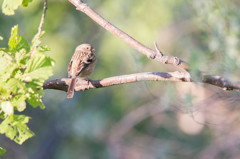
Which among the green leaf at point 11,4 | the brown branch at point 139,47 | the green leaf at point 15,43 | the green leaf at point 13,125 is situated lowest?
the green leaf at point 13,125

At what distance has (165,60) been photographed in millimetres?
3033

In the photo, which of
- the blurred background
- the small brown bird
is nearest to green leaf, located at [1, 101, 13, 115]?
the small brown bird

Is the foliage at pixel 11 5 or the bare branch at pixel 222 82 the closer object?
the foliage at pixel 11 5

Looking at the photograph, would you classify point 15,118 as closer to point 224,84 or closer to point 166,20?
point 224,84

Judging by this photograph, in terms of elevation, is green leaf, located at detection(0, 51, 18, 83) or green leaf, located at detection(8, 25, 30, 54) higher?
green leaf, located at detection(8, 25, 30, 54)

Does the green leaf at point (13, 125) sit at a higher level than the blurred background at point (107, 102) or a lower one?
lower

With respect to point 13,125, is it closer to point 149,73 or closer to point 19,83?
point 19,83

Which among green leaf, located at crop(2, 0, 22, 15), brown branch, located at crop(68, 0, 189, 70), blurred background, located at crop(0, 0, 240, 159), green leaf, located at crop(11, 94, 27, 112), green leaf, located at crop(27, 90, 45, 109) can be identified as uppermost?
blurred background, located at crop(0, 0, 240, 159)

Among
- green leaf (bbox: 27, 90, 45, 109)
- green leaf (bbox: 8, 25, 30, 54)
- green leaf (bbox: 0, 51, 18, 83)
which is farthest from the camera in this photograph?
green leaf (bbox: 8, 25, 30, 54)

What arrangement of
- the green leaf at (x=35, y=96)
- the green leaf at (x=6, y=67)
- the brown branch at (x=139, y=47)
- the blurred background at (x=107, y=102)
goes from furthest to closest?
the blurred background at (x=107, y=102)
the brown branch at (x=139, y=47)
the green leaf at (x=35, y=96)
the green leaf at (x=6, y=67)

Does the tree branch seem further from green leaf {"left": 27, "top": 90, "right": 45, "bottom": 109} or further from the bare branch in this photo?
green leaf {"left": 27, "top": 90, "right": 45, "bottom": 109}

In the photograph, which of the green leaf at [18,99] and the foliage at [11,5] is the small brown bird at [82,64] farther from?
the green leaf at [18,99]

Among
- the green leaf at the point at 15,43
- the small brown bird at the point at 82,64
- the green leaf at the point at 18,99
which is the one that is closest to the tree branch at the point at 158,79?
the green leaf at the point at 15,43

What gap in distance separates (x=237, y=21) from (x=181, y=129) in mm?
8765
